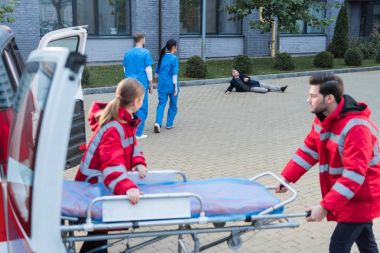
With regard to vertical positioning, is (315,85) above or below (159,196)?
above

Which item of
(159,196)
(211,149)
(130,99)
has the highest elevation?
(130,99)

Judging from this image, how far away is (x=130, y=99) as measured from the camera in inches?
138

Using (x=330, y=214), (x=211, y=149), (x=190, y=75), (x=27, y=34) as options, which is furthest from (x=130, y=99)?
(x=27, y=34)

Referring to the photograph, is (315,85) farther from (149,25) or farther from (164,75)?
(149,25)

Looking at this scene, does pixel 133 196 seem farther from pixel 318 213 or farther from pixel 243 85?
pixel 243 85

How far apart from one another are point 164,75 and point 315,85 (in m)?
6.39

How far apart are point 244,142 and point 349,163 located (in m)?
5.74

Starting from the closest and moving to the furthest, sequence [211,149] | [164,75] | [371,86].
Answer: [211,149] → [164,75] → [371,86]

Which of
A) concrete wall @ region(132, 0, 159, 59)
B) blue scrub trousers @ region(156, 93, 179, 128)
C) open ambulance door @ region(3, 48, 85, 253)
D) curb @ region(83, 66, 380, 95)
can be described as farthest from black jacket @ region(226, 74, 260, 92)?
open ambulance door @ region(3, 48, 85, 253)

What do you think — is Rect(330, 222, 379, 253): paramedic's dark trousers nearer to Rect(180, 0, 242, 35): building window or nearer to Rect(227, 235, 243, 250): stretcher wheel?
Rect(227, 235, 243, 250): stretcher wheel

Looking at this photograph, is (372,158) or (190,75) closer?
(372,158)

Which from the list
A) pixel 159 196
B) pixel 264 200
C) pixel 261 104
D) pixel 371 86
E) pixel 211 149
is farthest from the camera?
pixel 371 86

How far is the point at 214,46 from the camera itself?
77.5 ft

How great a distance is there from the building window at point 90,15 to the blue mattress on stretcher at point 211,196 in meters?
16.5
